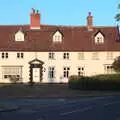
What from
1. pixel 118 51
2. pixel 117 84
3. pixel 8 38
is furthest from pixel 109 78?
pixel 8 38

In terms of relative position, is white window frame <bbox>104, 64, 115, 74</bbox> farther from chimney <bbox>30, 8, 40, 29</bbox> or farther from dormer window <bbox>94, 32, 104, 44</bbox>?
chimney <bbox>30, 8, 40, 29</bbox>

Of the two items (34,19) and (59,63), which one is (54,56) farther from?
(34,19)

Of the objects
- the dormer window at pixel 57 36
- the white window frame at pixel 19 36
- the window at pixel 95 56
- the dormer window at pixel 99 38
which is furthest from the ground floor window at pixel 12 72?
the dormer window at pixel 99 38

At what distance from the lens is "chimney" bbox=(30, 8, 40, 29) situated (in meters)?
77.2

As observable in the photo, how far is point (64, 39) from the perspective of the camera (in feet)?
247

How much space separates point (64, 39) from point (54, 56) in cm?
388

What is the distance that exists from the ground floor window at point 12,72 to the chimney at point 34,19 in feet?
26.4

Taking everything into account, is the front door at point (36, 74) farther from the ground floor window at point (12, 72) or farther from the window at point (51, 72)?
the ground floor window at point (12, 72)

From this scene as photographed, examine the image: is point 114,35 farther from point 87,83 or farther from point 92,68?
point 87,83

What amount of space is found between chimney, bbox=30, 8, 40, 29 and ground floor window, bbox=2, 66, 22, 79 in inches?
317

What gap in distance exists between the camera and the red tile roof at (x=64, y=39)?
7331 cm

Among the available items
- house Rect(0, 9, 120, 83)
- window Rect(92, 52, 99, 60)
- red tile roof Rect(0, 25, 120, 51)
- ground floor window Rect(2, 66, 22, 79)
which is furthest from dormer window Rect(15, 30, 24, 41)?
window Rect(92, 52, 99, 60)

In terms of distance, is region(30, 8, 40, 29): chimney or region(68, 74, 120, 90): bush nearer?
region(68, 74, 120, 90): bush

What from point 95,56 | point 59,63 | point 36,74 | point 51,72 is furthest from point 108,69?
point 36,74
